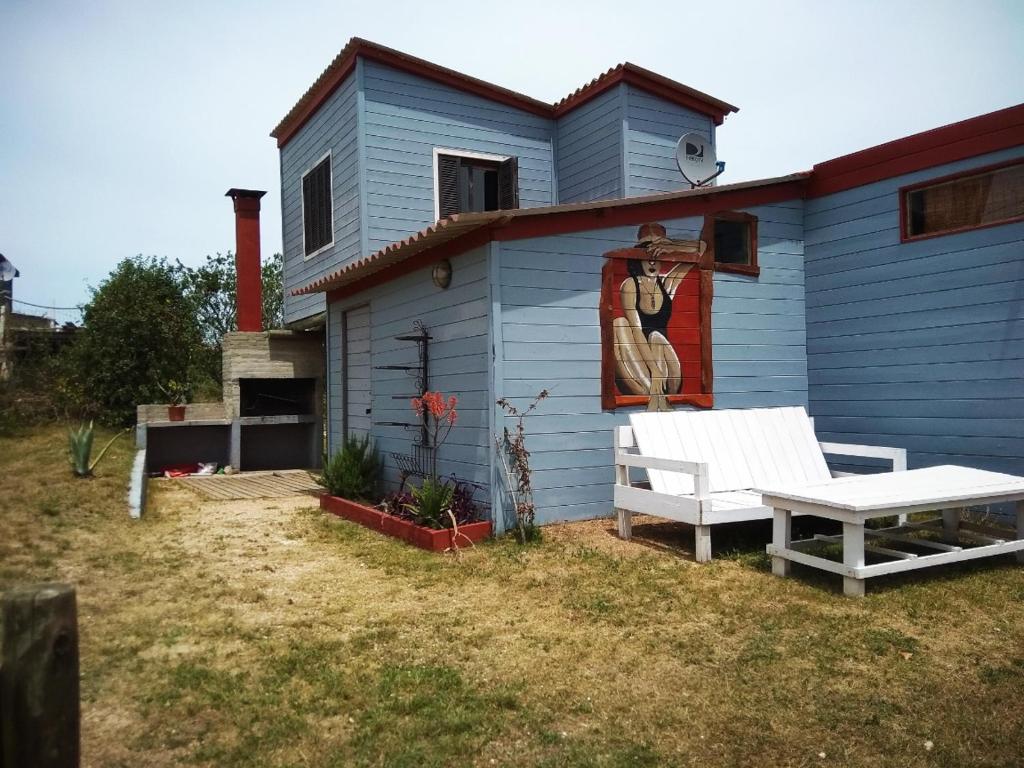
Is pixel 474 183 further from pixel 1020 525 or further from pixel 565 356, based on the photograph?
pixel 1020 525

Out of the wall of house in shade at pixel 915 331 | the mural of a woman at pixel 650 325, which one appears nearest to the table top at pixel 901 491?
the wall of house in shade at pixel 915 331

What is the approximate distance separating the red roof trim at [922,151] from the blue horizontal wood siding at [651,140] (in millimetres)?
2789

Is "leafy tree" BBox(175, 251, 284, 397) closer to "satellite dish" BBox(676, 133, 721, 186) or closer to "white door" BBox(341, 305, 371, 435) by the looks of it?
"white door" BBox(341, 305, 371, 435)

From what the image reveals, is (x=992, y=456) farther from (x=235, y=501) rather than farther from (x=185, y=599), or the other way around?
(x=235, y=501)

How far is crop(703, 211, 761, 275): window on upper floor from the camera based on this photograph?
314 inches

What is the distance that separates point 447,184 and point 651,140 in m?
3.10

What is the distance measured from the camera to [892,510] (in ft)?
15.6

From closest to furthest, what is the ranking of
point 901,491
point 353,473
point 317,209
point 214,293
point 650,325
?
point 901,491 → point 650,325 → point 353,473 → point 317,209 → point 214,293

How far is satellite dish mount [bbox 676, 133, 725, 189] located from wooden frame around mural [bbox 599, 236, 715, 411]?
118cm

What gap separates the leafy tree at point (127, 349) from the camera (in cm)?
1427

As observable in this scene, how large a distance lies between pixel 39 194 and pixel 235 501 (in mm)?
4595

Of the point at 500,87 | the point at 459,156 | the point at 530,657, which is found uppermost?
the point at 500,87

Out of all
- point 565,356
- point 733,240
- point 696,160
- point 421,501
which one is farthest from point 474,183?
point 421,501

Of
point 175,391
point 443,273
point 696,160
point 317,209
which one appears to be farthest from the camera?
point 175,391
